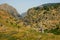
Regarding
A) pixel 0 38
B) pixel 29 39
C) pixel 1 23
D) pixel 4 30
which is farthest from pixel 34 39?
pixel 1 23

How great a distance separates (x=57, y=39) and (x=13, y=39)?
3171 centimetres

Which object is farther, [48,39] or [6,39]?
[6,39]

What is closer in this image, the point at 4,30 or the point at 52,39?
the point at 52,39

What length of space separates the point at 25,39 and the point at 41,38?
36.5 feet

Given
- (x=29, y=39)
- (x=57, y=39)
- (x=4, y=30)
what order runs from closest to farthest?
(x=57, y=39), (x=29, y=39), (x=4, y=30)

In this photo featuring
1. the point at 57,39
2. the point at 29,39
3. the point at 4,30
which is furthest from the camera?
the point at 4,30

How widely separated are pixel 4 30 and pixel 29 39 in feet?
171

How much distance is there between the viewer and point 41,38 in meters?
132

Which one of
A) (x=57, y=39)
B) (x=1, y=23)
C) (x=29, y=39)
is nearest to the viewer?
(x=57, y=39)

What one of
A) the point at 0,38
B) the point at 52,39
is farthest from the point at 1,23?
the point at 52,39

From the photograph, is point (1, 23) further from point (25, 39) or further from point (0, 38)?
point (25, 39)

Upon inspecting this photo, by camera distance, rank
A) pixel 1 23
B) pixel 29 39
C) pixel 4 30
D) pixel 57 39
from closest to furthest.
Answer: pixel 57 39 < pixel 29 39 < pixel 4 30 < pixel 1 23

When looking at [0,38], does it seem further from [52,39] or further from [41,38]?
[52,39]

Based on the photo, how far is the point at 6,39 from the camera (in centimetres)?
13788
